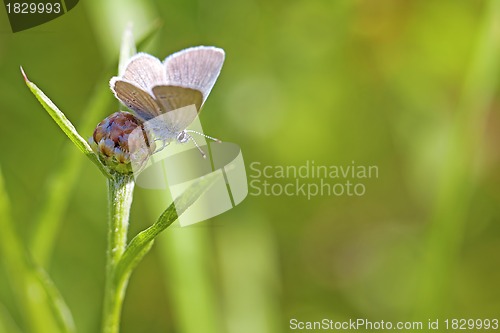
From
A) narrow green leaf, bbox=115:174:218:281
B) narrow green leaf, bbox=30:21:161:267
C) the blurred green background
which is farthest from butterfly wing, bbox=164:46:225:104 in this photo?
the blurred green background

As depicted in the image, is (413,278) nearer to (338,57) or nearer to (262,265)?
(262,265)

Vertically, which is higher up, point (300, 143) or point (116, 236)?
point (116, 236)

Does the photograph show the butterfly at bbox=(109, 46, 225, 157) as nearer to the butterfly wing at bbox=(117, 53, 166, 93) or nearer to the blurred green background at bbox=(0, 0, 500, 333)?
the butterfly wing at bbox=(117, 53, 166, 93)

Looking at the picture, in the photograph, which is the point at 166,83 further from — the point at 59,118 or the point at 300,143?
the point at 300,143

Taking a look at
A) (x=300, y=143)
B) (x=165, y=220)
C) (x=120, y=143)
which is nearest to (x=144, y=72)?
(x=120, y=143)

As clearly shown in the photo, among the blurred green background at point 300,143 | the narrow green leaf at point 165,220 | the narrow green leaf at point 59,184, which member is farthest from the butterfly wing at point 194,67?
the blurred green background at point 300,143
